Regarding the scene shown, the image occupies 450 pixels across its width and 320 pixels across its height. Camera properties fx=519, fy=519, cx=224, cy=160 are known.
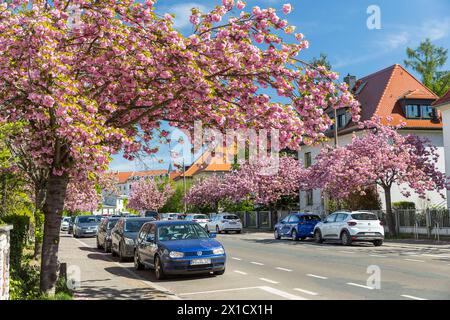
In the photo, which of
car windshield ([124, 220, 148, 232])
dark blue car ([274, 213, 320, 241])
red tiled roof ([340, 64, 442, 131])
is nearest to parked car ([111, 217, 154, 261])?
car windshield ([124, 220, 148, 232])

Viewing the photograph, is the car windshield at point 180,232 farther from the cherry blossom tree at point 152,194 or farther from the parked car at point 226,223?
the cherry blossom tree at point 152,194

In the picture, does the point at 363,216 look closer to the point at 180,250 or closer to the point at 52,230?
the point at 180,250

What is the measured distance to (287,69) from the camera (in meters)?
9.52

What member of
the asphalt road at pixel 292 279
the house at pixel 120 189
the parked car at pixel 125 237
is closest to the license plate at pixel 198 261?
the asphalt road at pixel 292 279

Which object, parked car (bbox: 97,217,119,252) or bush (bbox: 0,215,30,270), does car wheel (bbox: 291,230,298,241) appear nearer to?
parked car (bbox: 97,217,119,252)

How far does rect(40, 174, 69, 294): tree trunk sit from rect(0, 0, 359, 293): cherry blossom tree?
0.8 inches

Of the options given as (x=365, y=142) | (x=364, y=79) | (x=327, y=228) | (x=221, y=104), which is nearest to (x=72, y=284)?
(x=221, y=104)

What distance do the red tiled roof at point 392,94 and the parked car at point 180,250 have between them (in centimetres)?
3032

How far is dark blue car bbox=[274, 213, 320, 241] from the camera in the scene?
29.0 metres

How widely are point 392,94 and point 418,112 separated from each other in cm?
271

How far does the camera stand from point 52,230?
10430 millimetres

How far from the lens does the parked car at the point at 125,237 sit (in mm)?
18375

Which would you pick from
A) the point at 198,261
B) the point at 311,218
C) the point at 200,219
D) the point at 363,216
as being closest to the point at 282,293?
the point at 198,261

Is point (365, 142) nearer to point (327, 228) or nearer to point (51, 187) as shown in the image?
point (327, 228)
